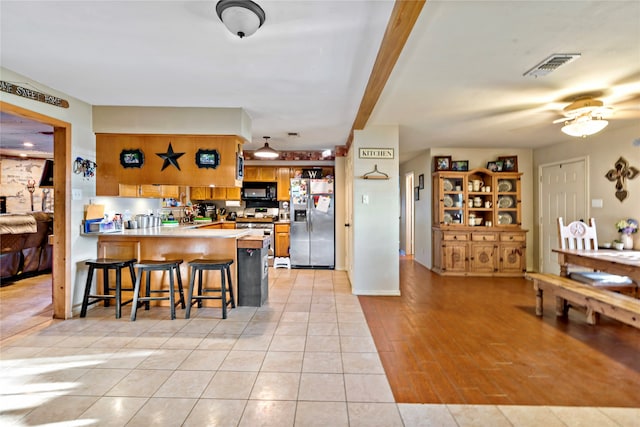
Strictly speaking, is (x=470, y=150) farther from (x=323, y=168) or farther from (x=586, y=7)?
(x=586, y=7)

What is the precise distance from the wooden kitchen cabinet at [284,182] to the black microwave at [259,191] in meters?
0.21

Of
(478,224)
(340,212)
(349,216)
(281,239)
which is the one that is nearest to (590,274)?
(478,224)

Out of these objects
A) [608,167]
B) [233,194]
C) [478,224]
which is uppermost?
[608,167]

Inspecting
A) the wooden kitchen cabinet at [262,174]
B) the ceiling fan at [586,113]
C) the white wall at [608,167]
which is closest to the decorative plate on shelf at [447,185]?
the white wall at [608,167]

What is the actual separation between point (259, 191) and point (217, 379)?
4934 mm

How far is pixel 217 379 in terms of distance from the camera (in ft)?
7.03

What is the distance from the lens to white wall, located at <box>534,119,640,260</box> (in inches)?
157

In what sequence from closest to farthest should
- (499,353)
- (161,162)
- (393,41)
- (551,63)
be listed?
1. (393,41)
2. (551,63)
3. (499,353)
4. (161,162)

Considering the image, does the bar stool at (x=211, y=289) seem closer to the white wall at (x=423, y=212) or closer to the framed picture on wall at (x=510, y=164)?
the white wall at (x=423, y=212)

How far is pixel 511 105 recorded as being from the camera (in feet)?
11.3

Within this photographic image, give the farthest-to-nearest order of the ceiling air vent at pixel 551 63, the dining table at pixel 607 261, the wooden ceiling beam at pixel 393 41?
1. the dining table at pixel 607 261
2. the ceiling air vent at pixel 551 63
3. the wooden ceiling beam at pixel 393 41

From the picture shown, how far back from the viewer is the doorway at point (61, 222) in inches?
132

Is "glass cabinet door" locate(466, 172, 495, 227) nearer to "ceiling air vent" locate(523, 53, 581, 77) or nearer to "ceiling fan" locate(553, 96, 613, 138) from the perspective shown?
"ceiling fan" locate(553, 96, 613, 138)

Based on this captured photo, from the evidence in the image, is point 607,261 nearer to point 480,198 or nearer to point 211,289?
point 480,198
